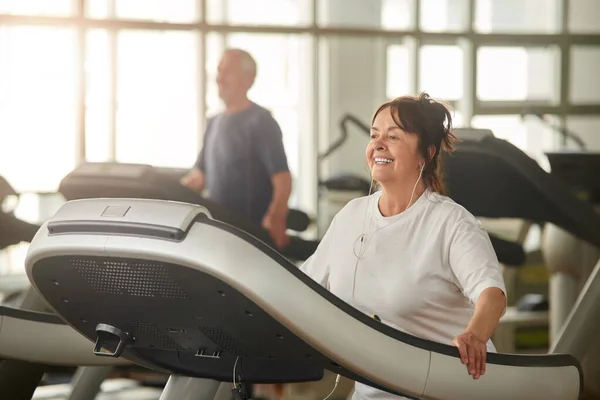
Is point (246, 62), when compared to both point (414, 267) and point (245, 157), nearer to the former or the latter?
point (245, 157)

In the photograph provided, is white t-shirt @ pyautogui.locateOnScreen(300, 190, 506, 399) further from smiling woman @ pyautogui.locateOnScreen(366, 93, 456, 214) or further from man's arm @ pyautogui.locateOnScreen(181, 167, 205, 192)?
man's arm @ pyautogui.locateOnScreen(181, 167, 205, 192)

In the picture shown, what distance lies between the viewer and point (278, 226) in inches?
127

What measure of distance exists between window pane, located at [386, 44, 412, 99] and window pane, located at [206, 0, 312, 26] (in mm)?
675

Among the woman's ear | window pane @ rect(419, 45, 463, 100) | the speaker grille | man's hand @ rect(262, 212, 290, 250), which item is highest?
window pane @ rect(419, 45, 463, 100)

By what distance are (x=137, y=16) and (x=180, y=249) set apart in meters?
4.86

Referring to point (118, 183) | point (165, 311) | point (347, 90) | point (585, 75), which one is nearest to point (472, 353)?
point (165, 311)

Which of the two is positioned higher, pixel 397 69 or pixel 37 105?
pixel 397 69

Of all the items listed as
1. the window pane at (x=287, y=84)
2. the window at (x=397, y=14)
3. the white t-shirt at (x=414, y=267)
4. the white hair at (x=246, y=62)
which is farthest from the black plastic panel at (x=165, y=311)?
the window at (x=397, y=14)

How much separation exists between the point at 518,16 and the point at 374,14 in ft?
3.83

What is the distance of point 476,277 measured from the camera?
4.67 ft

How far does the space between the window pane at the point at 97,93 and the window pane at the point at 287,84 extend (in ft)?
3.13

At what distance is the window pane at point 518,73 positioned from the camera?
6.84 meters

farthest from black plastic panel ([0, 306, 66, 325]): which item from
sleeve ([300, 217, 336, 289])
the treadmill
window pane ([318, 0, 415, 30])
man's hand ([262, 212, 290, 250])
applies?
window pane ([318, 0, 415, 30])

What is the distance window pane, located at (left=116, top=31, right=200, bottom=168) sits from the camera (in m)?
5.71
